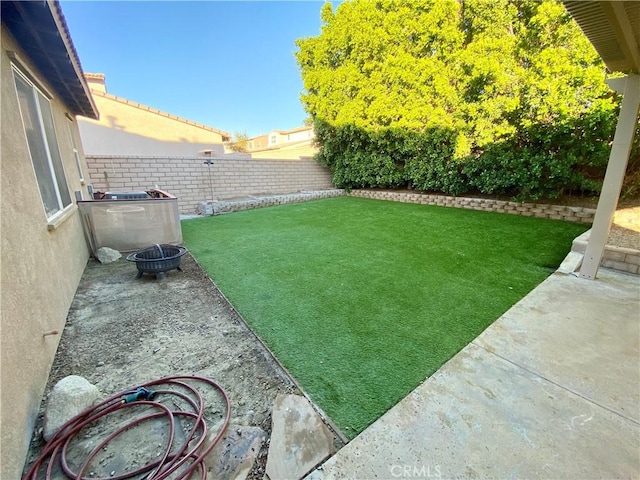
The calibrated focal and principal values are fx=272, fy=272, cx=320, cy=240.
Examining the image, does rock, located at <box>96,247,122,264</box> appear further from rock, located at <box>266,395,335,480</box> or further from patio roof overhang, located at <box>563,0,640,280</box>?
patio roof overhang, located at <box>563,0,640,280</box>

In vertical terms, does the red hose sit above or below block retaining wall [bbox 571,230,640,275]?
below

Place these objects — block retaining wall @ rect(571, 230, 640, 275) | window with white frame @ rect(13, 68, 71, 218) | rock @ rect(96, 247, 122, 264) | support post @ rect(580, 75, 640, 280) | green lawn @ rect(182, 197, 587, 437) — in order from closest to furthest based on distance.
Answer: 1. green lawn @ rect(182, 197, 587, 437)
2. window with white frame @ rect(13, 68, 71, 218)
3. support post @ rect(580, 75, 640, 280)
4. block retaining wall @ rect(571, 230, 640, 275)
5. rock @ rect(96, 247, 122, 264)

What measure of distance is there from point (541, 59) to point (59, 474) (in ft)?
30.2

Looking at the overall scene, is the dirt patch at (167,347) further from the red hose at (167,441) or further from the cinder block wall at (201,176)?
the cinder block wall at (201,176)

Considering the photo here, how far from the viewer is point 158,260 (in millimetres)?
3393

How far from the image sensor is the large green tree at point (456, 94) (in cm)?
568

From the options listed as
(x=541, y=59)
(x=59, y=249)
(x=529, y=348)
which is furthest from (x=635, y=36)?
(x=59, y=249)

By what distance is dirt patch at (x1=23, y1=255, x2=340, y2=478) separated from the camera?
5.68 feet

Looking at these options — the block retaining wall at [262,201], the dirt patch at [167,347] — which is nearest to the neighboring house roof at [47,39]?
the dirt patch at [167,347]

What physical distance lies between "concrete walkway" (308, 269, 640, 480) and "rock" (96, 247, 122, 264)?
444cm

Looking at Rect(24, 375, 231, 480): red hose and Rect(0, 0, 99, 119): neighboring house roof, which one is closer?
Rect(24, 375, 231, 480): red hose

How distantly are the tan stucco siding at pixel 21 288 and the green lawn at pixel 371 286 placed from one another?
1376 mm

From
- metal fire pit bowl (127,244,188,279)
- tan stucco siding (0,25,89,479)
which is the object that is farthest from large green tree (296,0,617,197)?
tan stucco siding (0,25,89,479)

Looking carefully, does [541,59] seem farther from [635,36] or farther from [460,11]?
[635,36]
